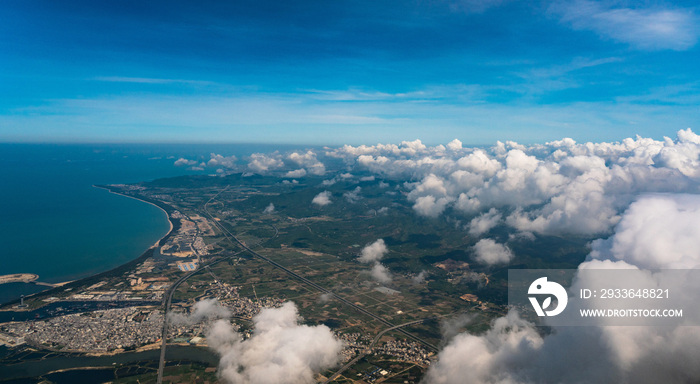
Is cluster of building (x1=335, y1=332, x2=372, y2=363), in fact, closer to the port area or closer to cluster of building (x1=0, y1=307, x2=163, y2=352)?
cluster of building (x1=0, y1=307, x2=163, y2=352)

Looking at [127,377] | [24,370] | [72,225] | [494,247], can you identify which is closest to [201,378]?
[127,377]

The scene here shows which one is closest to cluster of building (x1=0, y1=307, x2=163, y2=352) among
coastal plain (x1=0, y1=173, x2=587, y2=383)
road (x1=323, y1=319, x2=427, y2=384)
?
coastal plain (x1=0, y1=173, x2=587, y2=383)

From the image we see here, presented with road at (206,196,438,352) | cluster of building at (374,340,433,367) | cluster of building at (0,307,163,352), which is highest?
cluster of building at (0,307,163,352)

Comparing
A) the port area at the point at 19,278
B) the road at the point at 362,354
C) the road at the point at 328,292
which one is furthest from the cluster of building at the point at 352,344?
the port area at the point at 19,278

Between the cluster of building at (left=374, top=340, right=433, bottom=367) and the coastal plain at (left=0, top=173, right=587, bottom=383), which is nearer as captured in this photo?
the coastal plain at (left=0, top=173, right=587, bottom=383)

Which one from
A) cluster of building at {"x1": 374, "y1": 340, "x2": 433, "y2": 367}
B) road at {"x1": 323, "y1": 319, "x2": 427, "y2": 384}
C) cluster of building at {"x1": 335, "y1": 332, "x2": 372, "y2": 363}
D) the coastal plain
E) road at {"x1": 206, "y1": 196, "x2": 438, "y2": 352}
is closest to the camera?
road at {"x1": 323, "y1": 319, "x2": 427, "y2": 384}

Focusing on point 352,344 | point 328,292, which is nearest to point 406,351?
point 352,344

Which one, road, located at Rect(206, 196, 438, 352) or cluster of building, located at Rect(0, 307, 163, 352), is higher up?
cluster of building, located at Rect(0, 307, 163, 352)

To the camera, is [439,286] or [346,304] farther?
[439,286]

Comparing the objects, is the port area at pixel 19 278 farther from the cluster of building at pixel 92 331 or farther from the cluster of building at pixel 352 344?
the cluster of building at pixel 352 344

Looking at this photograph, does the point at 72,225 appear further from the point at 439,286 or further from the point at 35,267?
the point at 439,286

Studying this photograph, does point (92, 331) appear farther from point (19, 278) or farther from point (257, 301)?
point (19, 278)
